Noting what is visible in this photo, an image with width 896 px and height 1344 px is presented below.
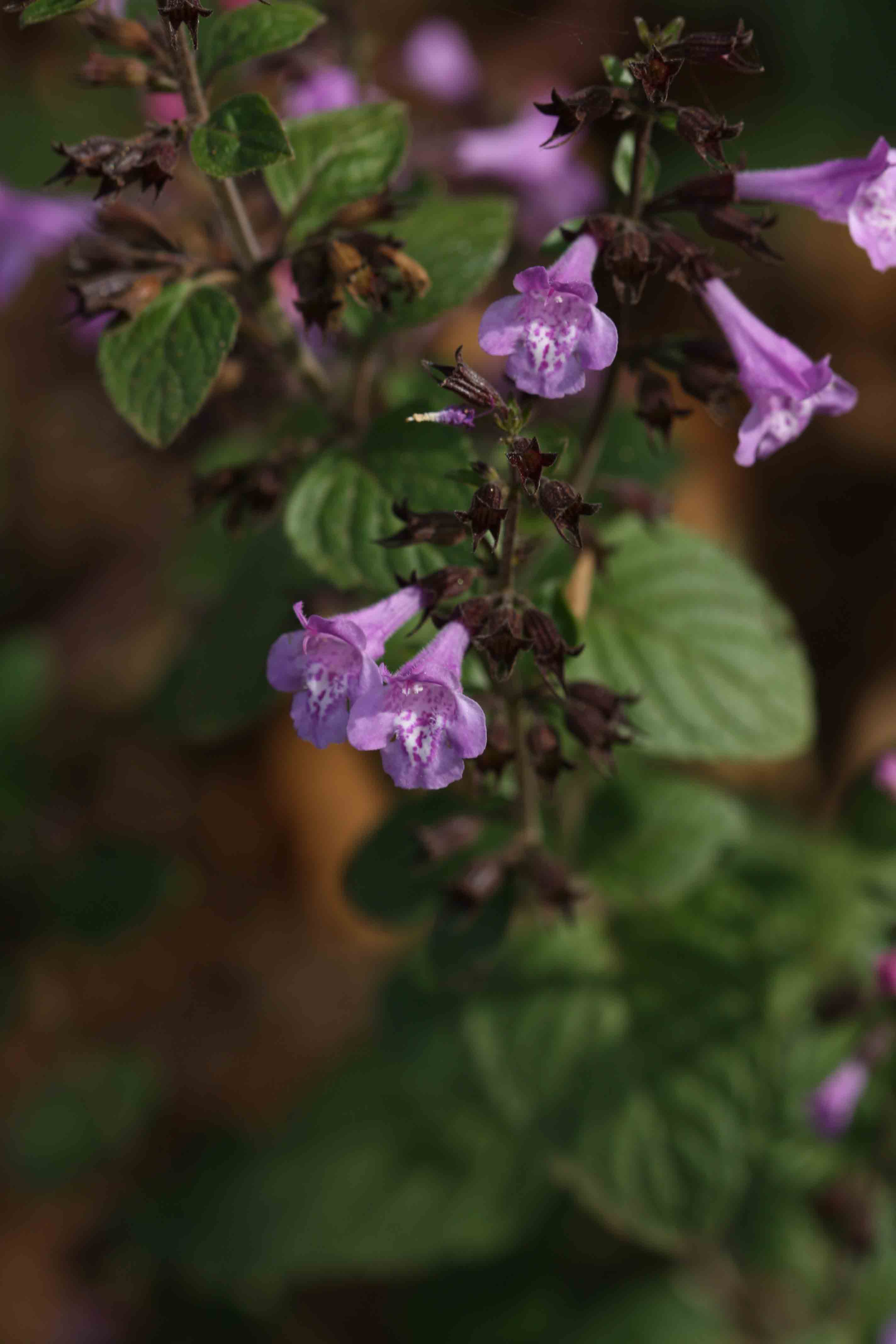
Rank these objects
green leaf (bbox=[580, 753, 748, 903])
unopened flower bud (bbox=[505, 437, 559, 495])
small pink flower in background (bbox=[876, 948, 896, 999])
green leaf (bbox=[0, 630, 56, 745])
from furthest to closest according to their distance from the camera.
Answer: green leaf (bbox=[0, 630, 56, 745]) → green leaf (bbox=[580, 753, 748, 903]) → small pink flower in background (bbox=[876, 948, 896, 999]) → unopened flower bud (bbox=[505, 437, 559, 495])

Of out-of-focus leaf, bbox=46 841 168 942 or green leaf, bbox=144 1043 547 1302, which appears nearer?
green leaf, bbox=144 1043 547 1302

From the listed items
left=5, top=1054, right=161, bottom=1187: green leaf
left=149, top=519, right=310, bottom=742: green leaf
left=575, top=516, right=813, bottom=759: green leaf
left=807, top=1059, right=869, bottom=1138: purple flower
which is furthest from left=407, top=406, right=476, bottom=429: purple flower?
left=5, top=1054, right=161, bottom=1187: green leaf

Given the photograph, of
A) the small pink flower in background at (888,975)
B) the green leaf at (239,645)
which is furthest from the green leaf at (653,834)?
the green leaf at (239,645)

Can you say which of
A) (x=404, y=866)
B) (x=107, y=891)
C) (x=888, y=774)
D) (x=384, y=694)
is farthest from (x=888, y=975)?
(x=107, y=891)

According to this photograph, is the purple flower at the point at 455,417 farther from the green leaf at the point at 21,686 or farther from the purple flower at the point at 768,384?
the green leaf at the point at 21,686

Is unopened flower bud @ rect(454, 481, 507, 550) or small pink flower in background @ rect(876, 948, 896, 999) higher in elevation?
unopened flower bud @ rect(454, 481, 507, 550)

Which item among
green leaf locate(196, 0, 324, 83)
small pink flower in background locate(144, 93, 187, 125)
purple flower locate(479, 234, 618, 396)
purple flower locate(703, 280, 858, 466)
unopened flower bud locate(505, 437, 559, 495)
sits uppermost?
green leaf locate(196, 0, 324, 83)

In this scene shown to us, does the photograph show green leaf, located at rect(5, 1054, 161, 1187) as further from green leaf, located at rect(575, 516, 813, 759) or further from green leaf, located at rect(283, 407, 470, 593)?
green leaf, located at rect(283, 407, 470, 593)
